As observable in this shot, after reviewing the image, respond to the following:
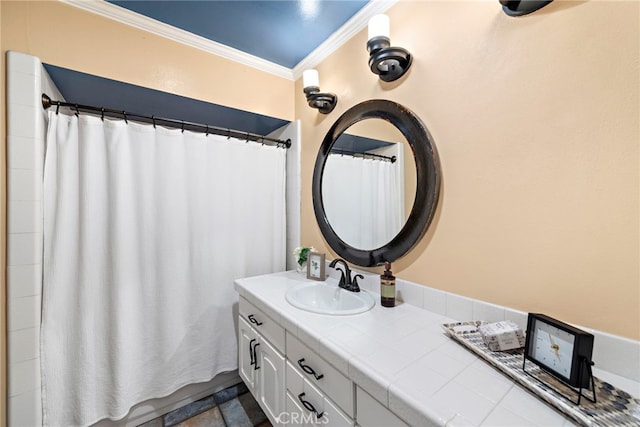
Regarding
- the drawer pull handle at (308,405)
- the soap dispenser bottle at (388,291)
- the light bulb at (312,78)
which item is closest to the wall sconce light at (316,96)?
the light bulb at (312,78)

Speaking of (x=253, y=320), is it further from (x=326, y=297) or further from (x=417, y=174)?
(x=417, y=174)

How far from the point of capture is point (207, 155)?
1652 mm

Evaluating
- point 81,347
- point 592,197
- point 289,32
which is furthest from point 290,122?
point 81,347

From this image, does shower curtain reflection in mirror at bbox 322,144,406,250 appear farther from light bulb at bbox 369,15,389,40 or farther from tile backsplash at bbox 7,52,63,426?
tile backsplash at bbox 7,52,63,426

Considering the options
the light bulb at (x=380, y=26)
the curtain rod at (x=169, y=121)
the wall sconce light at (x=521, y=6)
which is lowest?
the curtain rod at (x=169, y=121)

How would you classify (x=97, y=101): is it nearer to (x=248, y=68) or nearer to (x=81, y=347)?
(x=248, y=68)

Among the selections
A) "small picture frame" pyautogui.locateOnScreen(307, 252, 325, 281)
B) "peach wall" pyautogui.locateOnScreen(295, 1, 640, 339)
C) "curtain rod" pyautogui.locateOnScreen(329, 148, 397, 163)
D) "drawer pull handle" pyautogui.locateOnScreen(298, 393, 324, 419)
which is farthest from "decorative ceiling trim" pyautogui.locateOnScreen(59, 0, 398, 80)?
"drawer pull handle" pyautogui.locateOnScreen(298, 393, 324, 419)

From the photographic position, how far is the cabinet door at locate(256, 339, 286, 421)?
3.68 ft

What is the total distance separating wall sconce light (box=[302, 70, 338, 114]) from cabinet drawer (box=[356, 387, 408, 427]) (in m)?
1.47

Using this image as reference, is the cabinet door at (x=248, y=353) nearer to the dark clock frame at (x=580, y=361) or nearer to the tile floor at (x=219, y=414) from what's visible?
the tile floor at (x=219, y=414)

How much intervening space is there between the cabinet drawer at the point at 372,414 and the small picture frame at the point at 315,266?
0.81 meters

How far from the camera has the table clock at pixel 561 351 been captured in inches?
22.4

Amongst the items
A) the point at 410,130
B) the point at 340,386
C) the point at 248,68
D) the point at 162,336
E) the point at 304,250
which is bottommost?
the point at 162,336

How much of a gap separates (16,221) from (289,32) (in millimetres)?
1664
